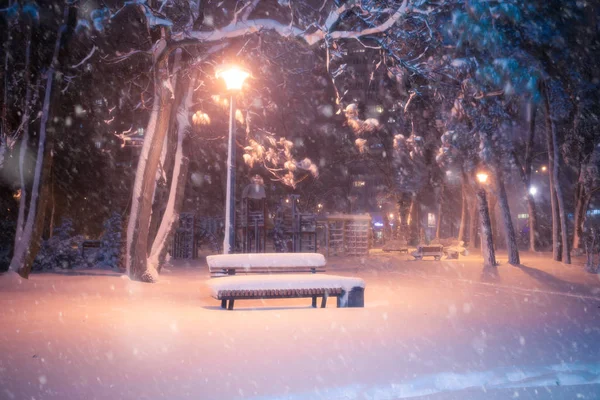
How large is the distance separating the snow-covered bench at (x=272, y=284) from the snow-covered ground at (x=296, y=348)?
400mm

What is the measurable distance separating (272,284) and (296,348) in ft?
11.0

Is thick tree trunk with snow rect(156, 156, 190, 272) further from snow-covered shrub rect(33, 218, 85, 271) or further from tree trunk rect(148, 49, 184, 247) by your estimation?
snow-covered shrub rect(33, 218, 85, 271)

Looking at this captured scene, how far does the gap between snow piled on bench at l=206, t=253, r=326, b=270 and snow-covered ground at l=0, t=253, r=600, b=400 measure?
35.3 inches

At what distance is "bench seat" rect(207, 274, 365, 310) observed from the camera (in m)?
10.5

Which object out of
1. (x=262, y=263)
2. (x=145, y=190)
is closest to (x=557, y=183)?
(x=262, y=263)

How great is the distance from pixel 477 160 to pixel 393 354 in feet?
57.3

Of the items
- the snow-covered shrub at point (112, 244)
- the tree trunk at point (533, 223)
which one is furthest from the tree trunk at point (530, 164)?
the snow-covered shrub at point (112, 244)

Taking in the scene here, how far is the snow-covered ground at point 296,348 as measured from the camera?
577cm

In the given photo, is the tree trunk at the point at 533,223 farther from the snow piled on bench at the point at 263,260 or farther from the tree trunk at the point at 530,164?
the snow piled on bench at the point at 263,260

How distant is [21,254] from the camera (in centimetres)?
1606

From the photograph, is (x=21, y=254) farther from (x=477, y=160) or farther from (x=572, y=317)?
(x=477, y=160)

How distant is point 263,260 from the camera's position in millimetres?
12852

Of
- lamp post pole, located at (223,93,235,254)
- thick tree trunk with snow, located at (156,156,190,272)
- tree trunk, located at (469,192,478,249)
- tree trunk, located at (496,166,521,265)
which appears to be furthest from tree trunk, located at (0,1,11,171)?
tree trunk, located at (469,192,478,249)

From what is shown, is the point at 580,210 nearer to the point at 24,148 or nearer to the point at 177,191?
the point at 177,191
